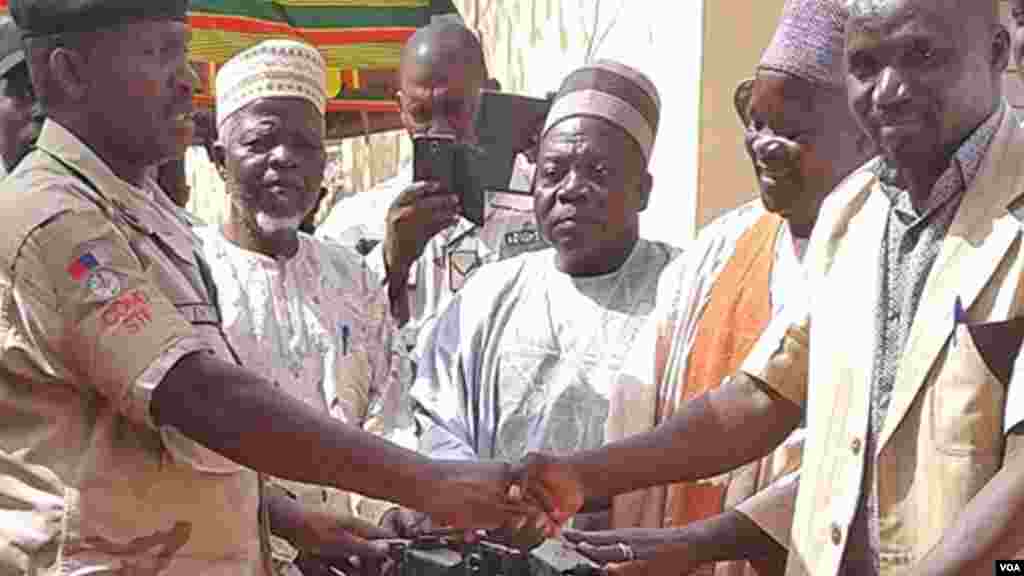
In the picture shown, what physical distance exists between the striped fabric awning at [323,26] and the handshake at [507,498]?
398 centimetres

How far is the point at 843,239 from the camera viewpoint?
3.57 m

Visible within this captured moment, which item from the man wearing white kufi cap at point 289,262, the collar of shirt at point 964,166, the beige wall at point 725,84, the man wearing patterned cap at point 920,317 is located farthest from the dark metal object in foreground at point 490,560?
the beige wall at point 725,84

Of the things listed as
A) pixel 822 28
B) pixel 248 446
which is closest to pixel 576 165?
pixel 822 28

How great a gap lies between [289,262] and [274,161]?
330mm

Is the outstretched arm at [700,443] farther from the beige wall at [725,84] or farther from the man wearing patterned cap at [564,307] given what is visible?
the beige wall at [725,84]

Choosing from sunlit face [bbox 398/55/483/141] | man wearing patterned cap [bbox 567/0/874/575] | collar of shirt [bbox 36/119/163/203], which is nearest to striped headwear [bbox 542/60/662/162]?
man wearing patterned cap [bbox 567/0/874/575]

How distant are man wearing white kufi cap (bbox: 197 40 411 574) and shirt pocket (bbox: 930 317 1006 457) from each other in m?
2.45

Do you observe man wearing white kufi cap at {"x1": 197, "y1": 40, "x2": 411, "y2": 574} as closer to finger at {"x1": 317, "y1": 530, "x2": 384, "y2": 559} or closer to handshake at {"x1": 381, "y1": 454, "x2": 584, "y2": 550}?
finger at {"x1": 317, "y1": 530, "x2": 384, "y2": 559}

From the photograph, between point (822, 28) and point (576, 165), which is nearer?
point (822, 28)

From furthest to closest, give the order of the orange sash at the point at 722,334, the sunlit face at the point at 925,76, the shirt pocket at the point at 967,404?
the orange sash at the point at 722,334 < the sunlit face at the point at 925,76 < the shirt pocket at the point at 967,404

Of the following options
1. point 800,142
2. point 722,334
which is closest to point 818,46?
point 800,142

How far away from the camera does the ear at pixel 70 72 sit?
11.4 feet

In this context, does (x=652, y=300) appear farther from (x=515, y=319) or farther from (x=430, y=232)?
(x=430, y=232)

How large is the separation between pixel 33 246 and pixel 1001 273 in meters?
1.79
